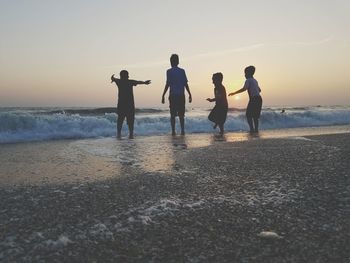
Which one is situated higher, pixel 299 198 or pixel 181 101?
pixel 181 101

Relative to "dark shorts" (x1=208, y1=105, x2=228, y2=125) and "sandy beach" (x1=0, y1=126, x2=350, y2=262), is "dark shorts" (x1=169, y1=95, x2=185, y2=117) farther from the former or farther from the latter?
"sandy beach" (x1=0, y1=126, x2=350, y2=262)

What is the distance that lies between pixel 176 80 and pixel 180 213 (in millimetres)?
8636

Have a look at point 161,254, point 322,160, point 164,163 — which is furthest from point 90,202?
point 322,160

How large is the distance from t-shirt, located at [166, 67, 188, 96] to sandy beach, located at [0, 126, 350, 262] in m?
6.40

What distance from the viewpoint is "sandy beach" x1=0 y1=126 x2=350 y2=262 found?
2.22 metres

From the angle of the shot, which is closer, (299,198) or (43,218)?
(43,218)

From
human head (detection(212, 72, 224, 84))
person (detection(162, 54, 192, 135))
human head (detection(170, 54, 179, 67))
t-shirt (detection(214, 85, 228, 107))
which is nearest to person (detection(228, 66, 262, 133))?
t-shirt (detection(214, 85, 228, 107))

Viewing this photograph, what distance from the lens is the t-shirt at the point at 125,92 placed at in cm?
1159

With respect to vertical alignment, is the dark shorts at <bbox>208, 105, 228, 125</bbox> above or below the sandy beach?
above

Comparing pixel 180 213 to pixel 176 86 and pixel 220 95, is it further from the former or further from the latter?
pixel 220 95

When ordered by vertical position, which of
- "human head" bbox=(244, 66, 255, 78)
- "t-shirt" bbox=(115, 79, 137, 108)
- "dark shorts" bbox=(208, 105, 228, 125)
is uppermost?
"human head" bbox=(244, 66, 255, 78)

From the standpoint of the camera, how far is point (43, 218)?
282cm

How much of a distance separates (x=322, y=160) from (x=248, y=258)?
3340 mm

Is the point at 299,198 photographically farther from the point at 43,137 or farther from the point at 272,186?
the point at 43,137
